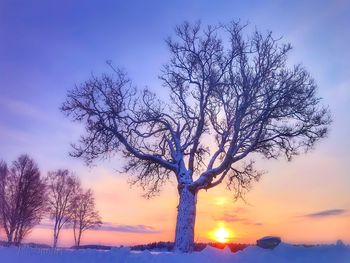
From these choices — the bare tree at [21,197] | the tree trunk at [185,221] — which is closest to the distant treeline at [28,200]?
the bare tree at [21,197]

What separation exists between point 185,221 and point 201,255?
30.6 ft

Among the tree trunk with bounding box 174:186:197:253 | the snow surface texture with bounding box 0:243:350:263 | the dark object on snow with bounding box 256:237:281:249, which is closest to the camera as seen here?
the snow surface texture with bounding box 0:243:350:263

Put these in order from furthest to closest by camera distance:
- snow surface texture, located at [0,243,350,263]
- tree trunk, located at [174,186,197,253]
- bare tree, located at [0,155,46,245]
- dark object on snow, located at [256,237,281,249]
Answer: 1. bare tree, located at [0,155,46,245]
2. tree trunk, located at [174,186,197,253]
3. dark object on snow, located at [256,237,281,249]
4. snow surface texture, located at [0,243,350,263]

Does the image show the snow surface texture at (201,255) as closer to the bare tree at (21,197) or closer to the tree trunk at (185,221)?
the tree trunk at (185,221)

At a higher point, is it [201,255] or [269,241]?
[269,241]

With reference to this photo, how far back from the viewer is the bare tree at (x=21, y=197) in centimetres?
4509

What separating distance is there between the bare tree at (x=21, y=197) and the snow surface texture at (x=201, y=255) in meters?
29.6

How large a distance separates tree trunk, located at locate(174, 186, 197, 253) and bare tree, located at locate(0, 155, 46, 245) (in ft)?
93.1

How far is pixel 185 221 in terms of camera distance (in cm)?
2105

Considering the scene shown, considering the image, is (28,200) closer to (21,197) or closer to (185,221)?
(21,197)

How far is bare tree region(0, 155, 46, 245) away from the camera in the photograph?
4509cm

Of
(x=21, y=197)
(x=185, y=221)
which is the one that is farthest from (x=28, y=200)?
(x=185, y=221)

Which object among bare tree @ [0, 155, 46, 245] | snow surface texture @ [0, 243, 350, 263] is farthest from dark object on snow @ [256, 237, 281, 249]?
bare tree @ [0, 155, 46, 245]

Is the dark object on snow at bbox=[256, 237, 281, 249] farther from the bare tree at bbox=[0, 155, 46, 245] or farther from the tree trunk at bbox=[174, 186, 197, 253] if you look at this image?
the bare tree at bbox=[0, 155, 46, 245]
